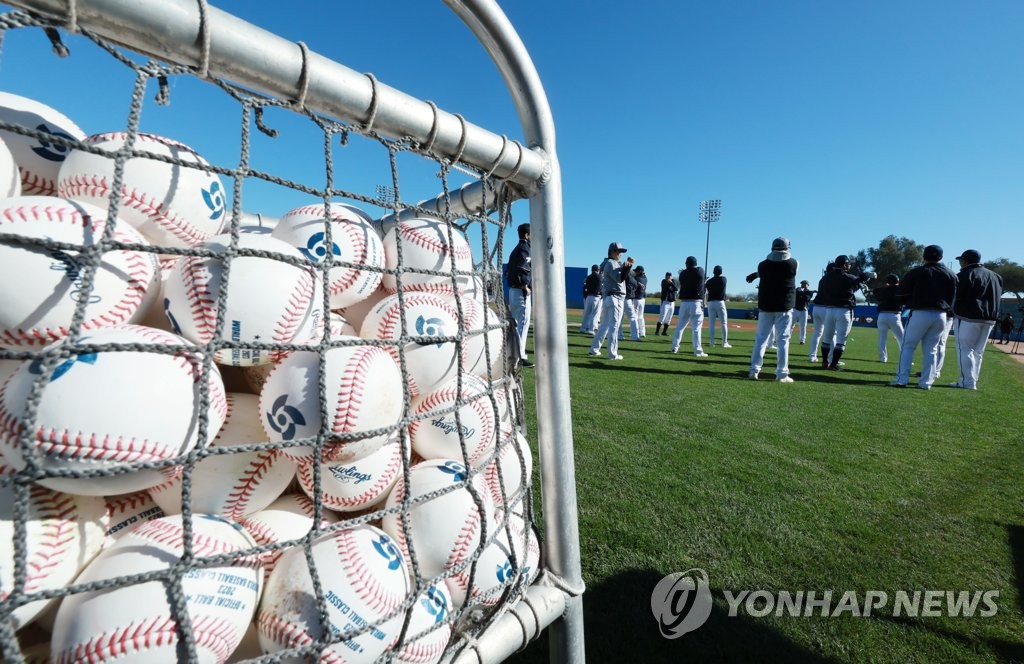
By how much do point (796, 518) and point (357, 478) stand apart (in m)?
2.24

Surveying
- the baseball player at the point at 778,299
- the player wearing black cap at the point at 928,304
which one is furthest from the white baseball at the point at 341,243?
the player wearing black cap at the point at 928,304

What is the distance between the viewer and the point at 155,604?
2.66ft

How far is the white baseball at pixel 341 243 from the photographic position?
4.32ft

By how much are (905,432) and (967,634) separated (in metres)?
3.03

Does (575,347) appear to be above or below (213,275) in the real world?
below

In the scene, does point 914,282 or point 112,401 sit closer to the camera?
point 112,401

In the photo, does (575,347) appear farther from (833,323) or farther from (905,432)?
(905,432)

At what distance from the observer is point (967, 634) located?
1.62 metres

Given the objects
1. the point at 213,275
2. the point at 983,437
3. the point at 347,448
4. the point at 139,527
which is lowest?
the point at 983,437

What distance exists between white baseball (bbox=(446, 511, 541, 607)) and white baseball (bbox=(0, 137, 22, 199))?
1.29 m

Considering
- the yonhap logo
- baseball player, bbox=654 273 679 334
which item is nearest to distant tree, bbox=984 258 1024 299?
baseball player, bbox=654 273 679 334

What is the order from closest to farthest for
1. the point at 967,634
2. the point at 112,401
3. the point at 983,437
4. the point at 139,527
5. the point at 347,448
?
1. the point at 112,401
2. the point at 139,527
3. the point at 347,448
4. the point at 967,634
5. the point at 983,437

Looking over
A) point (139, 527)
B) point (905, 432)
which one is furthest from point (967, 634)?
point (905, 432)

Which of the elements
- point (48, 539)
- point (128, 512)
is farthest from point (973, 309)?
point (48, 539)
